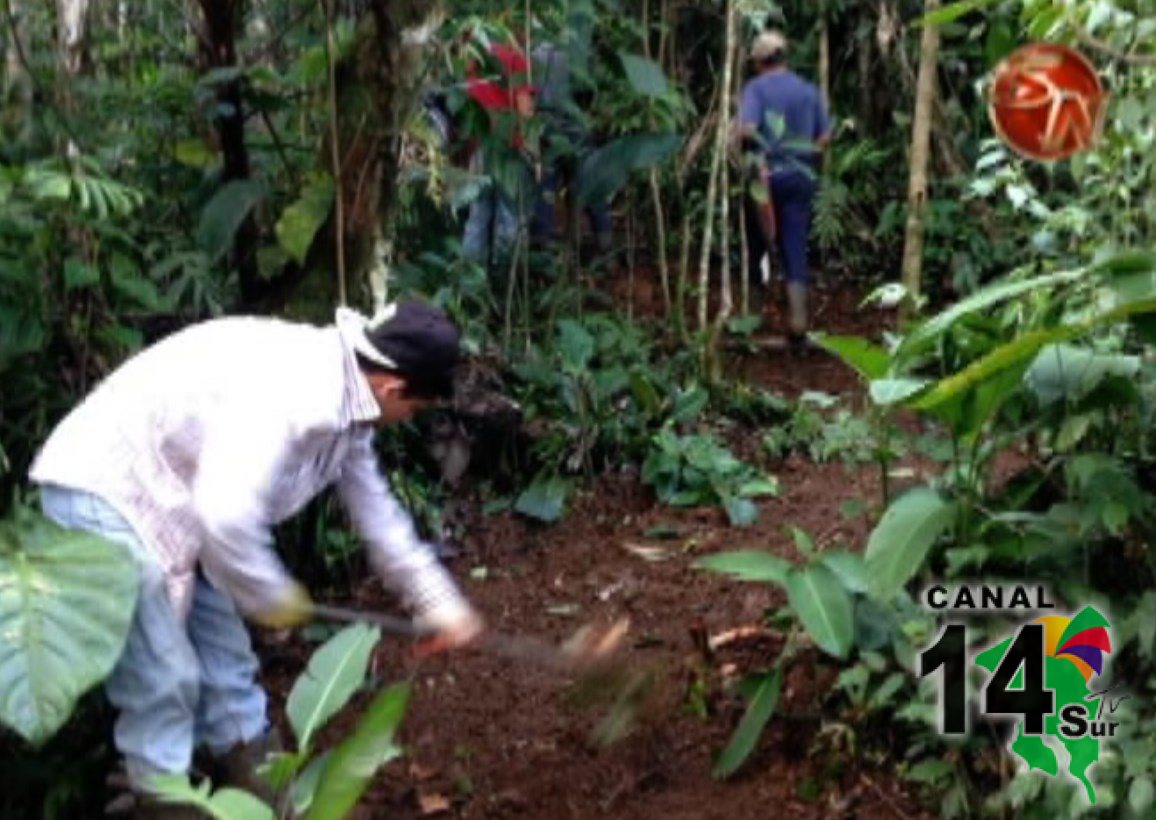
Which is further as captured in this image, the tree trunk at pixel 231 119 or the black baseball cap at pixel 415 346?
the tree trunk at pixel 231 119

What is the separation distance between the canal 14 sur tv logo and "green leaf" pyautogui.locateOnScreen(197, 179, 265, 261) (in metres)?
2.41

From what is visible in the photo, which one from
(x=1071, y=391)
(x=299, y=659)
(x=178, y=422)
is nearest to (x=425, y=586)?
(x=178, y=422)

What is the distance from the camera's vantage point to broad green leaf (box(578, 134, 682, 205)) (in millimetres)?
6859

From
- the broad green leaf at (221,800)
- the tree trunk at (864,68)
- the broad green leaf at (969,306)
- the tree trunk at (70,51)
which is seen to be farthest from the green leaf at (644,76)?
the tree trunk at (864,68)

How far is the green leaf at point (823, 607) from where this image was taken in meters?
4.21

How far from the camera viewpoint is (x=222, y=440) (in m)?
3.75

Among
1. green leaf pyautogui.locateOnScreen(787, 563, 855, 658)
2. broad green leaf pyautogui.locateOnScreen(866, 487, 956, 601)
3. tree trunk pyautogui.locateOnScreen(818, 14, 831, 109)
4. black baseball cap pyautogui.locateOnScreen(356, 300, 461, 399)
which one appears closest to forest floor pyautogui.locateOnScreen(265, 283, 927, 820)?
green leaf pyautogui.locateOnScreen(787, 563, 855, 658)

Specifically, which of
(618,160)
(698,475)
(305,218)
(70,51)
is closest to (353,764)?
(305,218)

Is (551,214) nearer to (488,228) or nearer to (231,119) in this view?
(488,228)

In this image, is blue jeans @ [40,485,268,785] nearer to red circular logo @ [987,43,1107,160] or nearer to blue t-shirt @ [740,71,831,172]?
red circular logo @ [987,43,1107,160]

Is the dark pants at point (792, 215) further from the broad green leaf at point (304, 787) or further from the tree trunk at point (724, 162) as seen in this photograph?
the broad green leaf at point (304, 787)

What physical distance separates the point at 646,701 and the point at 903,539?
0.93 meters

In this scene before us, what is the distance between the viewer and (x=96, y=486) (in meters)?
3.91

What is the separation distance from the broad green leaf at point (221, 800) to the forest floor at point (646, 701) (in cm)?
104
